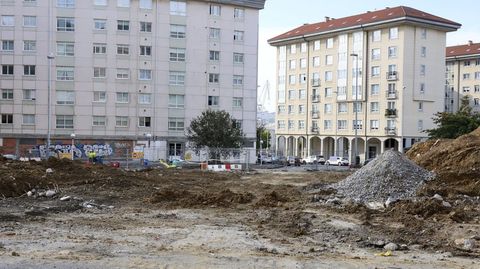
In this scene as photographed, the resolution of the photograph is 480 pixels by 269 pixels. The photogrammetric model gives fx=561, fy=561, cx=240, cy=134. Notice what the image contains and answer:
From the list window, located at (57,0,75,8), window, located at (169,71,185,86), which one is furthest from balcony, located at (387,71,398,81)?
window, located at (57,0,75,8)

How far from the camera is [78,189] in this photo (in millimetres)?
22578

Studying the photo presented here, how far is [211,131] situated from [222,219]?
38.0 metres

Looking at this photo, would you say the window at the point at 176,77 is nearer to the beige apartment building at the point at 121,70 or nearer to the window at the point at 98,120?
the beige apartment building at the point at 121,70

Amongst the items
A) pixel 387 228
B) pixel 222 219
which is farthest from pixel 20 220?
pixel 387 228

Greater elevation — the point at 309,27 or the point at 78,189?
the point at 309,27

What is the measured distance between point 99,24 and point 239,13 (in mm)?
17243

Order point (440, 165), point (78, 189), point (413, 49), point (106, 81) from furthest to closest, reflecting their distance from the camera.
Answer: point (413, 49) < point (106, 81) < point (440, 165) < point (78, 189)

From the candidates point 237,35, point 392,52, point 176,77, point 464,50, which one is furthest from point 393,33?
point 176,77

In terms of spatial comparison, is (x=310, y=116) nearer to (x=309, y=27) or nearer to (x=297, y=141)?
(x=297, y=141)

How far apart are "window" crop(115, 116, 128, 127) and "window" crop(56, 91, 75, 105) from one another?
5346 mm

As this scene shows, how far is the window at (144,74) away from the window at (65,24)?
9.01 metres

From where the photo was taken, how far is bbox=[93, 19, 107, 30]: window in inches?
2552

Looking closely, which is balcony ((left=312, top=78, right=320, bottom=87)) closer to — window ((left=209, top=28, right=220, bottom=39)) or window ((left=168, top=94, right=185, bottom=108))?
window ((left=209, top=28, right=220, bottom=39))

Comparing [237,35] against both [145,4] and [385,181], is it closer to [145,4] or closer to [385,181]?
[145,4]
